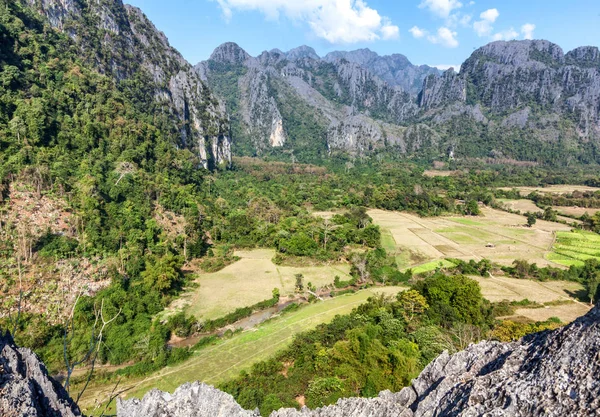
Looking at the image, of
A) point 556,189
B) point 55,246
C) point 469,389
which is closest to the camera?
point 469,389

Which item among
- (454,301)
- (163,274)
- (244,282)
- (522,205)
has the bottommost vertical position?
(244,282)

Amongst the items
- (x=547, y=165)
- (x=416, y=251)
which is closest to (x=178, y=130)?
(x=416, y=251)

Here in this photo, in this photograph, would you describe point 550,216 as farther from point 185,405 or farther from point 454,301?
point 185,405

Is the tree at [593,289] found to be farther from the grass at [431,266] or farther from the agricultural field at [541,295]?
the grass at [431,266]

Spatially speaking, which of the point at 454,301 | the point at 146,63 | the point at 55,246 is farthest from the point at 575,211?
the point at 146,63

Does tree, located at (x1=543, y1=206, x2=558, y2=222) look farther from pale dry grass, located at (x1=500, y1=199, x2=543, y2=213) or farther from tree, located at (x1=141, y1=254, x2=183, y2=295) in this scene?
tree, located at (x1=141, y1=254, x2=183, y2=295)

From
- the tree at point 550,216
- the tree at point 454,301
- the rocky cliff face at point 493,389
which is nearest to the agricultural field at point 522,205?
the tree at point 550,216

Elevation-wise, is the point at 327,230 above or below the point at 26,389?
below
